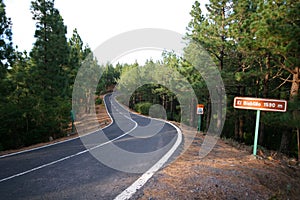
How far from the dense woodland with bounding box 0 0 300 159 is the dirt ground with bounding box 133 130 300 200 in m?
4.11

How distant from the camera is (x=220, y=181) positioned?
4.39m

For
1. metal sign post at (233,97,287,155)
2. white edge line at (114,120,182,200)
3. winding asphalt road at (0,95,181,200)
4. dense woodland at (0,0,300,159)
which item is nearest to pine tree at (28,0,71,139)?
dense woodland at (0,0,300,159)

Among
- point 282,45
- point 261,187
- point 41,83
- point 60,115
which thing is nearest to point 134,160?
point 261,187

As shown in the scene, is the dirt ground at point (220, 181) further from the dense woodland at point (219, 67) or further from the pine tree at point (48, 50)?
the pine tree at point (48, 50)

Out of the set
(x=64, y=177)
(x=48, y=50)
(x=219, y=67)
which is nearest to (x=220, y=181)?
(x=64, y=177)

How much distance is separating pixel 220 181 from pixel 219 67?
44.6 feet

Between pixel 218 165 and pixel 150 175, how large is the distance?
2.11m

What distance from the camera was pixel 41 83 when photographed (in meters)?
18.6

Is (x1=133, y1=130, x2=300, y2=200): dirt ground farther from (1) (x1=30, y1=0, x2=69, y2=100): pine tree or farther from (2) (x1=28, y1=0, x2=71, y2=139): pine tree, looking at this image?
(1) (x1=30, y1=0, x2=69, y2=100): pine tree

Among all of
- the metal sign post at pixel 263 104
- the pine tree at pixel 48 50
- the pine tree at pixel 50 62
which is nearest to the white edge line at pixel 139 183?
the metal sign post at pixel 263 104

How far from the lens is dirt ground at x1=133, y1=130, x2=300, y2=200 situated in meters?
3.84

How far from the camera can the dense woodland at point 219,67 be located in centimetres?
838

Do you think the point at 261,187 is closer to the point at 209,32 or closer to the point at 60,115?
the point at 209,32

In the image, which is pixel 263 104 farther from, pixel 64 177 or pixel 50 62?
pixel 50 62
